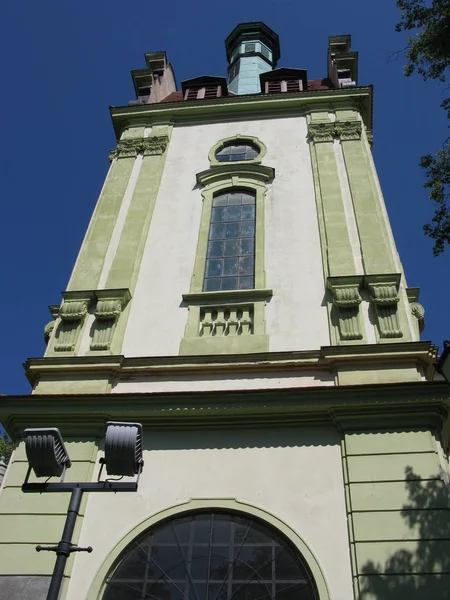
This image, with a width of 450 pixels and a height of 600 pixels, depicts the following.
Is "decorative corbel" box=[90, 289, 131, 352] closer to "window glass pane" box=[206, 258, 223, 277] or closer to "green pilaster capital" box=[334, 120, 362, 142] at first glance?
"window glass pane" box=[206, 258, 223, 277]

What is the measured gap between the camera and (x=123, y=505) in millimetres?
8148

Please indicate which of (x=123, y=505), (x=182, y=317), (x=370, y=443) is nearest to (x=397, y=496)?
(x=370, y=443)

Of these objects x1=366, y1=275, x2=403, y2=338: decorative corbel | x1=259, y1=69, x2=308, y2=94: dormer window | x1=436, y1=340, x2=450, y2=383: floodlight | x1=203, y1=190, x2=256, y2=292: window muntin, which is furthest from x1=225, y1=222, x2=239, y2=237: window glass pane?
x1=259, y1=69, x2=308, y2=94: dormer window

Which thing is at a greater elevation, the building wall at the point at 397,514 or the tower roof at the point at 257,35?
the tower roof at the point at 257,35

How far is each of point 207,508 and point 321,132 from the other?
10223 mm

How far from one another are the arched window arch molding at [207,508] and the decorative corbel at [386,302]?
343 centimetres

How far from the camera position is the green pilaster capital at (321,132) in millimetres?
14938

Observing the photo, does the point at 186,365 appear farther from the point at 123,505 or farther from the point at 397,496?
the point at 397,496

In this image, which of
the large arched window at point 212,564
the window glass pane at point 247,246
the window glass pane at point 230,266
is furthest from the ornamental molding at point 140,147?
the large arched window at point 212,564

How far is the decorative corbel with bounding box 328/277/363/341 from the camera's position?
384 inches

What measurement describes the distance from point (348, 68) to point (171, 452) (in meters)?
15.6

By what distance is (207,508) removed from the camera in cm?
796

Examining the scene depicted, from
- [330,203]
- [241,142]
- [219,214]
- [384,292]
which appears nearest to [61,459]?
[384,292]

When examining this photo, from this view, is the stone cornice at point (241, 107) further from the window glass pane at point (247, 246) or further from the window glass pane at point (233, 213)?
the window glass pane at point (247, 246)
